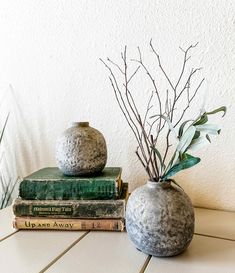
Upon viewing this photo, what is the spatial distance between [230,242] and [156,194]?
190 millimetres

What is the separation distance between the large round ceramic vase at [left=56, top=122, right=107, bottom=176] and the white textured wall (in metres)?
0.15

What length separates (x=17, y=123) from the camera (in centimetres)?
97

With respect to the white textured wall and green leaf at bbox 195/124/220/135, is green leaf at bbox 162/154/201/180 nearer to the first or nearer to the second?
green leaf at bbox 195/124/220/135

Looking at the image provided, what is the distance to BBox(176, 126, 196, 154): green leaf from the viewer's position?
18.6 inches

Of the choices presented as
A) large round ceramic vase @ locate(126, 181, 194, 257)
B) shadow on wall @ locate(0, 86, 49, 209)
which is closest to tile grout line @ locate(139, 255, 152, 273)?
large round ceramic vase @ locate(126, 181, 194, 257)

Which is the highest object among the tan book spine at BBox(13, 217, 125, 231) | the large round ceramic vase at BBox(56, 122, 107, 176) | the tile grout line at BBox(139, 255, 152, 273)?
the large round ceramic vase at BBox(56, 122, 107, 176)

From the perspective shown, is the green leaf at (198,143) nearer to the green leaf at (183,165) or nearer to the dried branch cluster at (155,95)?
the green leaf at (183,165)

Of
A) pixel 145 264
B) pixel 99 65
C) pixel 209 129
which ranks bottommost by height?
pixel 145 264

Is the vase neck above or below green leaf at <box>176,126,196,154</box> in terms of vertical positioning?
below

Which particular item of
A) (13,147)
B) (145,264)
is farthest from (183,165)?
(13,147)

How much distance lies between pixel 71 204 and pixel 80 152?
0.37 ft

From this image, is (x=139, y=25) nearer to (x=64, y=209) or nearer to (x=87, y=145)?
(x=87, y=145)

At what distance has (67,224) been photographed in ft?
2.07

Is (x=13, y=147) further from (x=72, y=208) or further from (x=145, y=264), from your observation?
(x=145, y=264)
